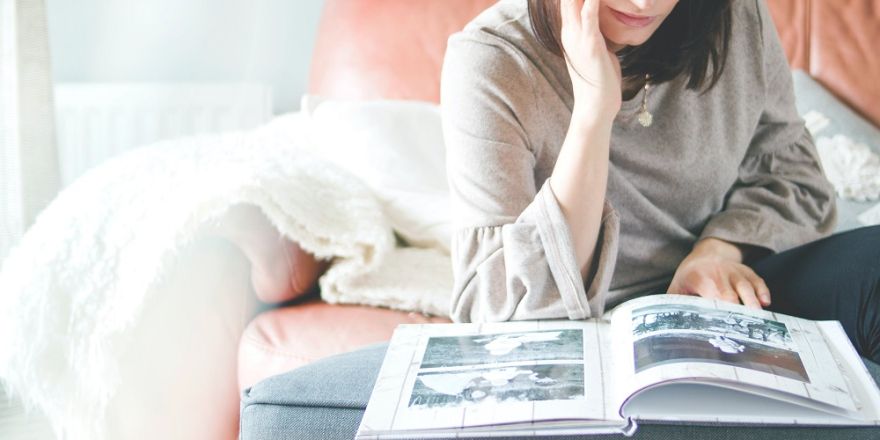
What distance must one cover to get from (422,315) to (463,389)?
55cm

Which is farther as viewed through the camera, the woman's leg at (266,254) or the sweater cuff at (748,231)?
the woman's leg at (266,254)

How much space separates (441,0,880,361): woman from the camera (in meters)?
0.98

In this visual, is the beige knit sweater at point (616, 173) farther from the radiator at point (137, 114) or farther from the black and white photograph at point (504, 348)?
the radiator at point (137, 114)

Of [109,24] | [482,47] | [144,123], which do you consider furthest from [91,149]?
[482,47]

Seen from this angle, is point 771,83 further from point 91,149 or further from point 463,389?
point 91,149

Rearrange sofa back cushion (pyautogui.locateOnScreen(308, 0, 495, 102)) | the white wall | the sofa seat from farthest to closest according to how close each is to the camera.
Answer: the white wall < sofa back cushion (pyautogui.locateOnScreen(308, 0, 495, 102)) < the sofa seat

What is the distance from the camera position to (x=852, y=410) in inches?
28.9

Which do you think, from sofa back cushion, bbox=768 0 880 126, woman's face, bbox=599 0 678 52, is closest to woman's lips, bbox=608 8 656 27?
woman's face, bbox=599 0 678 52

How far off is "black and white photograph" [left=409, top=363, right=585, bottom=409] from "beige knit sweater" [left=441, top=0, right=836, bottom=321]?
17 cm

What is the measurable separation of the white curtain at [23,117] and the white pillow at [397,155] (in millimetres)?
525

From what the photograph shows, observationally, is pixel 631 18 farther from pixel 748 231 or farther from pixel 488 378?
pixel 488 378

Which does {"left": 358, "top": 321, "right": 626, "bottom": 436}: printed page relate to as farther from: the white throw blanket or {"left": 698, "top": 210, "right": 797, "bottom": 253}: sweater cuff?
the white throw blanket

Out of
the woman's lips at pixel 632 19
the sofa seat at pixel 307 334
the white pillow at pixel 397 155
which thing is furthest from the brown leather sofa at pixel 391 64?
the woman's lips at pixel 632 19

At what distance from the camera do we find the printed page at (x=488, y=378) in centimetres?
75
